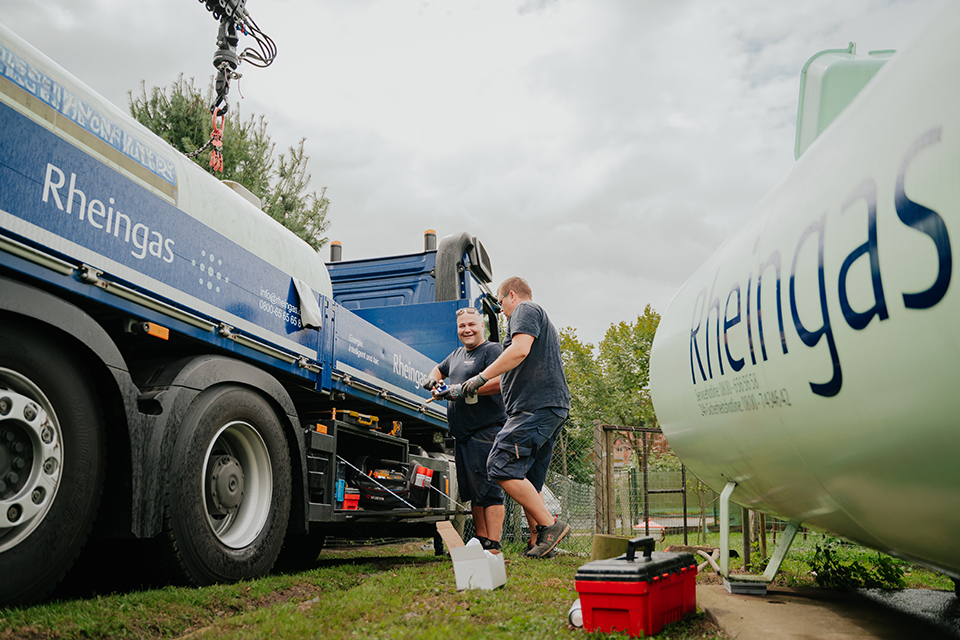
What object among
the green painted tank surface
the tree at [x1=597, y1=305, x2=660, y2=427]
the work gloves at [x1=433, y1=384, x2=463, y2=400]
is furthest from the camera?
Result: the tree at [x1=597, y1=305, x2=660, y2=427]

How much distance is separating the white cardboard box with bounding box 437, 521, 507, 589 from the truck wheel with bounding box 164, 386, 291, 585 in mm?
1116

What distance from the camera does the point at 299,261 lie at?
14.6 ft

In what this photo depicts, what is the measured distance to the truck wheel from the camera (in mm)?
3166

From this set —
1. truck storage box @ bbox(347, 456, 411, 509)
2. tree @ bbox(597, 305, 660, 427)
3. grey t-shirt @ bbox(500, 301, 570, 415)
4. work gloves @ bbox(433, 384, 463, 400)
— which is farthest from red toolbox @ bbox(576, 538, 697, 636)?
tree @ bbox(597, 305, 660, 427)

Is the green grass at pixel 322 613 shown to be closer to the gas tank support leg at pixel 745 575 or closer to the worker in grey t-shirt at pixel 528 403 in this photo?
the gas tank support leg at pixel 745 575

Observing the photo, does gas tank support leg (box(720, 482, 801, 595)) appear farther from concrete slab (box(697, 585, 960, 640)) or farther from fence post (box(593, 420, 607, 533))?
fence post (box(593, 420, 607, 533))

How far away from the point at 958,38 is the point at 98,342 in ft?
9.99

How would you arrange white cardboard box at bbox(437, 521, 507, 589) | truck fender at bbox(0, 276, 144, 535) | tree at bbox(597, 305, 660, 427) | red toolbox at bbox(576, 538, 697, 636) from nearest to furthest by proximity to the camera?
red toolbox at bbox(576, 538, 697, 636), truck fender at bbox(0, 276, 144, 535), white cardboard box at bbox(437, 521, 507, 589), tree at bbox(597, 305, 660, 427)

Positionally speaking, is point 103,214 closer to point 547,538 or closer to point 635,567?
point 635,567

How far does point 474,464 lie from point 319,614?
2764 mm

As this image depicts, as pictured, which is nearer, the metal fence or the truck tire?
the truck tire

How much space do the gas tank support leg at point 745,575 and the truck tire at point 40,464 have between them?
3000 mm

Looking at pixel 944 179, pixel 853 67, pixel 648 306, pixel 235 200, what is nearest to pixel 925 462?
pixel 944 179

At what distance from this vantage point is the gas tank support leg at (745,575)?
3.38 m
